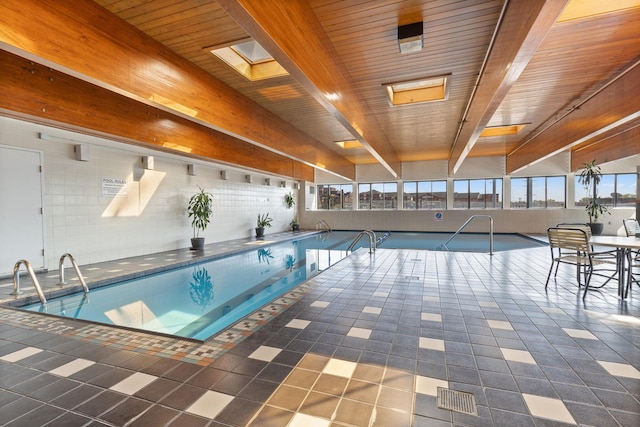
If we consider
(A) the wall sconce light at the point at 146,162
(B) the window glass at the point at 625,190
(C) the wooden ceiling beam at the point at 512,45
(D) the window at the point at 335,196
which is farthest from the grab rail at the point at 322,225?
(B) the window glass at the point at 625,190

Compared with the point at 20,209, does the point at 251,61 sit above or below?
above

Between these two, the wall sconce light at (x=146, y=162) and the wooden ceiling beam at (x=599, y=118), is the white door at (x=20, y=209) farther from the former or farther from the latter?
the wooden ceiling beam at (x=599, y=118)

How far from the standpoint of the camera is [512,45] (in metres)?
2.52

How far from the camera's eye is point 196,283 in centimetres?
497

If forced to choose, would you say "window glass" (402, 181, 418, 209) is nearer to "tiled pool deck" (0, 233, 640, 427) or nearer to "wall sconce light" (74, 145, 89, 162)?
"tiled pool deck" (0, 233, 640, 427)

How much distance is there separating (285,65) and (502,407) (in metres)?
2.88

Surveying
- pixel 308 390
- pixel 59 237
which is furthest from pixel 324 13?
pixel 59 237

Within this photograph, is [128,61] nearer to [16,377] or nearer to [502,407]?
[16,377]

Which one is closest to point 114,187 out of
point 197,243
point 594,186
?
point 197,243

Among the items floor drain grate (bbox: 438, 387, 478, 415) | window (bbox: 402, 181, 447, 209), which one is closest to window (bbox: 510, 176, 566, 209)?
window (bbox: 402, 181, 447, 209)

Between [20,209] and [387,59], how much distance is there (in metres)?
5.95

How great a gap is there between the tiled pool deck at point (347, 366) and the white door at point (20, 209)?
2013 millimetres

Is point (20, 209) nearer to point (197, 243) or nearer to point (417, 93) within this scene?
point (197, 243)

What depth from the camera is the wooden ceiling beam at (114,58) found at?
2279 millimetres
